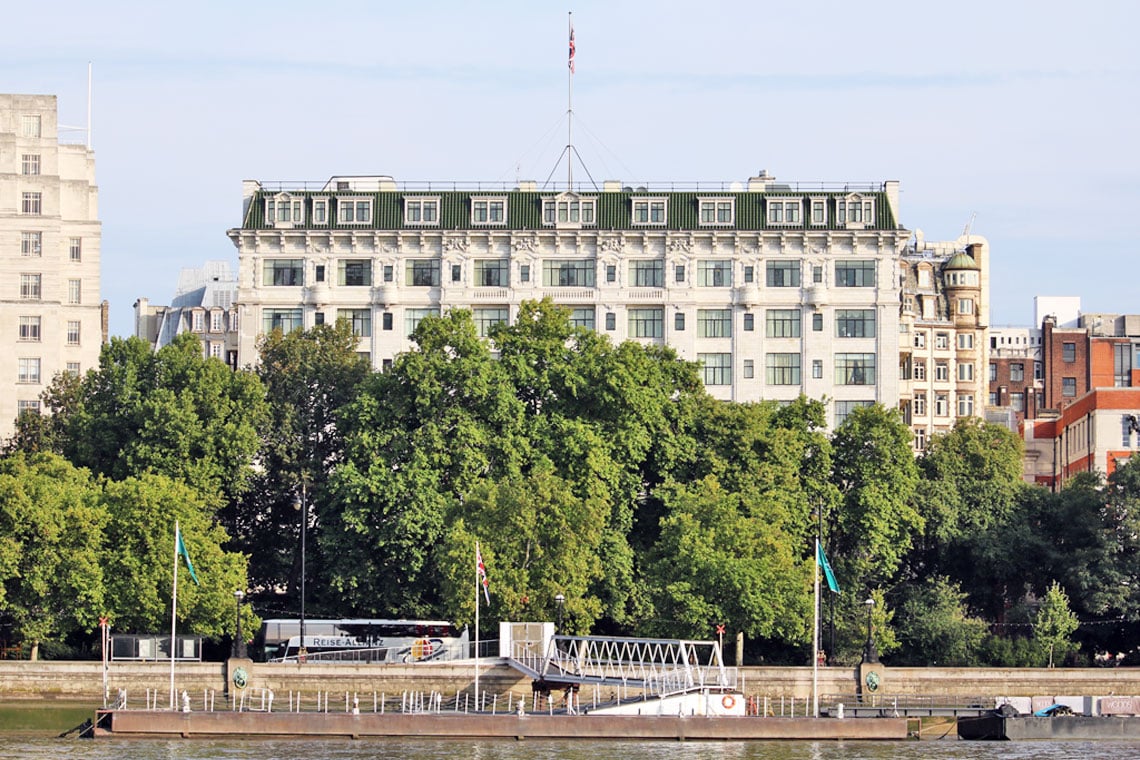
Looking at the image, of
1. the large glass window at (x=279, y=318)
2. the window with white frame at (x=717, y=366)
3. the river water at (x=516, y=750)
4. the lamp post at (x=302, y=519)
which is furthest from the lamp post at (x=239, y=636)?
the window with white frame at (x=717, y=366)

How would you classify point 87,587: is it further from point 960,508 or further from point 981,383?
point 981,383

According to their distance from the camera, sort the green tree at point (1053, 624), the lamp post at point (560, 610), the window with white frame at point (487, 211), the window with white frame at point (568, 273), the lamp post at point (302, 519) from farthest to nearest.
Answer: the window with white frame at point (487, 211) < the window with white frame at point (568, 273) < the green tree at point (1053, 624) < the lamp post at point (302, 519) < the lamp post at point (560, 610)

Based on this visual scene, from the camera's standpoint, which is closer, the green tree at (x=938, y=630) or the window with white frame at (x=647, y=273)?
the green tree at (x=938, y=630)

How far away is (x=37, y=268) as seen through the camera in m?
162

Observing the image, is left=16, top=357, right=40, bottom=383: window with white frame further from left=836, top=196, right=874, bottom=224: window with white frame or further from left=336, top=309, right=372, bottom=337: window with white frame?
left=836, top=196, right=874, bottom=224: window with white frame

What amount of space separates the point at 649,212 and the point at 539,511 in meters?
41.8

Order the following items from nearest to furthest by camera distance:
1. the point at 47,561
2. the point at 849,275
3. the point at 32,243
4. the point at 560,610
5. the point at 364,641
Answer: the point at 560,610, the point at 47,561, the point at 364,641, the point at 849,275, the point at 32,243

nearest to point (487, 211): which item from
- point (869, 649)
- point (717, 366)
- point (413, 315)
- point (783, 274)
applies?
point (413, 315)

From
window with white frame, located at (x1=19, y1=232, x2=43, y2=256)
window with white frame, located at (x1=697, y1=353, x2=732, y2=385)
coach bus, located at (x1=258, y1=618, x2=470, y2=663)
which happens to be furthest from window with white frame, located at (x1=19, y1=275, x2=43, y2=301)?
window with white frame, located at (x1=697, y1=353, x2=732, y2=385)

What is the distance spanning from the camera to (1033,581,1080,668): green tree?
405 feet

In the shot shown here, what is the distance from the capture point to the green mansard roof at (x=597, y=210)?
15850cm

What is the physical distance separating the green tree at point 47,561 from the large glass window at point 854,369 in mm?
54997

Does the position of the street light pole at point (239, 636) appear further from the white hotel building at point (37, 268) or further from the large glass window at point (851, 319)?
the large glass window at point (851, 319)

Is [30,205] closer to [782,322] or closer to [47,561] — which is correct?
[47,561]
